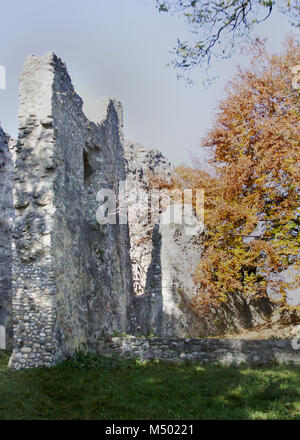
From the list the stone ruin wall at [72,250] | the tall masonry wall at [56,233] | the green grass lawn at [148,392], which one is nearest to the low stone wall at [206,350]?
the stone ruin wall at [72,250]

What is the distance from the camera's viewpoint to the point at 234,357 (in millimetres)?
9734

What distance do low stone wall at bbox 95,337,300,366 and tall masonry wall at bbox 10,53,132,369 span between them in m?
0.96

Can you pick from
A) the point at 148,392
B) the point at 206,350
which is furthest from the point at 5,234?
the point at 148,392

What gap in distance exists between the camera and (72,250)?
10164mm

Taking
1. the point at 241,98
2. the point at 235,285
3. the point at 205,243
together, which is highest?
the point at 241,98

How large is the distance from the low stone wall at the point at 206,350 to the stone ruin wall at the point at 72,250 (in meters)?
0.19

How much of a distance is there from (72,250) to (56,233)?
94cm

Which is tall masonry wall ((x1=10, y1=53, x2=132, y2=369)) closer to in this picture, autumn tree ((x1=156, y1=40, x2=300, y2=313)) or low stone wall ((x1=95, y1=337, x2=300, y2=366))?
low stone wall ((x1=95, y1=337, x2=300, y2=366))

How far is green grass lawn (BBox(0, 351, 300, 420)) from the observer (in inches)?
230

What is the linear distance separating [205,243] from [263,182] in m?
3.06

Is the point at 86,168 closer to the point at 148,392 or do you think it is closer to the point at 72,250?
the point at 72,250

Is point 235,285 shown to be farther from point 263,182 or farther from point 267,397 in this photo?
point 267,397
